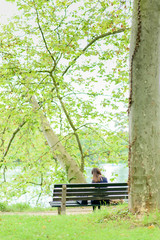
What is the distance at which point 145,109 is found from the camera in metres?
5.30

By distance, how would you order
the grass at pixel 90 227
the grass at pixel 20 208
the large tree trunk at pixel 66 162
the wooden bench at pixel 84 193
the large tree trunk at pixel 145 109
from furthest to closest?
the large tree trunk at pixel 66 162
the grass at pixel 20 208
the wooden bench at pixel 84 193
the large tree trunk at pixel 145 109
the grass at pixel 90 227

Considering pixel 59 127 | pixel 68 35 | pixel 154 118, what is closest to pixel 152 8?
pixel 154 118

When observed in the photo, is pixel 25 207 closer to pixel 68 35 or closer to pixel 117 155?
pixel 117 155

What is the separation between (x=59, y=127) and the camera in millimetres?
12422

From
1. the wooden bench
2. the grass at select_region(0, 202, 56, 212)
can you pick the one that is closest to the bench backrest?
the wooden bench

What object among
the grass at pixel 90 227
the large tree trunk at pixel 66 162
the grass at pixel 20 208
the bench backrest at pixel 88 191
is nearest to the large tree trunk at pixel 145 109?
the grass at pixel 90 227

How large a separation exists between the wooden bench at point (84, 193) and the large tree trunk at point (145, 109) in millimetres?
1915

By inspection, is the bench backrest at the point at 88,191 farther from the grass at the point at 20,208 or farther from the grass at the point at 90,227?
the grass at the point at 20,208

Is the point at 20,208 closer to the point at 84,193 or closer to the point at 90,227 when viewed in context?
the point at 84,193

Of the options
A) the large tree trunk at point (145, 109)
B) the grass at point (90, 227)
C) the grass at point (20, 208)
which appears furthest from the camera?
the grass at point (20, 208)

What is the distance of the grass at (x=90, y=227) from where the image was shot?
4395mm

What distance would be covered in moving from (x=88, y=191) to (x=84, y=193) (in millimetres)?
114

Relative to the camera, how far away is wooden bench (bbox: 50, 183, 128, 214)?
7.11m

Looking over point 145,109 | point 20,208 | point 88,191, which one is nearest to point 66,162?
point 20,208
